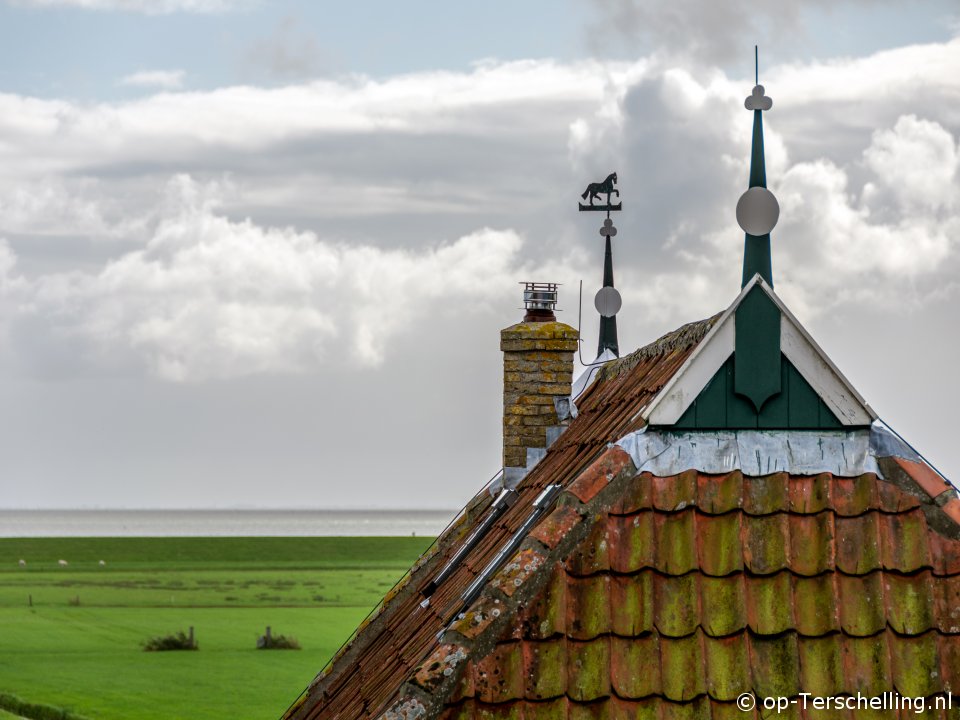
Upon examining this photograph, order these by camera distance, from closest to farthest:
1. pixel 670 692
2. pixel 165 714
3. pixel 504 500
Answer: pixel 670 692 → pixel 504 500 → pixel 165 714

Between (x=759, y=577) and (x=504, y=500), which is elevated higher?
(x=504, y=500)

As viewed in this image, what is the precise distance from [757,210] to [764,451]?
130 cm

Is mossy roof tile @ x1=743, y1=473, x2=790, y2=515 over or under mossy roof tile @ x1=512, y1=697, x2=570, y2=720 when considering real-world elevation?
over

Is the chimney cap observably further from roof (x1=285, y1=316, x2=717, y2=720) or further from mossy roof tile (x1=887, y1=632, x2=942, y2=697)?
mossy roof tile (x1=887, y1=632, x2=942, y2=697)

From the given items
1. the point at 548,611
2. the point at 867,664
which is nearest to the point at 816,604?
the point at 867,664

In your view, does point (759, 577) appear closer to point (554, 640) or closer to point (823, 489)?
point (823, 489)

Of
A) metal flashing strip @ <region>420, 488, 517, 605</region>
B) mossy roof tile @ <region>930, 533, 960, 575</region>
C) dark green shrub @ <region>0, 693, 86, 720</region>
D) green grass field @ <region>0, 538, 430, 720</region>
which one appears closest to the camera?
mossy roof tile @ <region>930, 533, 960, 575</region>

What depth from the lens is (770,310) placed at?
7.29 meters

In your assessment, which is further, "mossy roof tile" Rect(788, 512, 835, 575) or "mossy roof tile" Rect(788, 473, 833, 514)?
"mossy roof tile" Rect(788, 473, 833, 514)

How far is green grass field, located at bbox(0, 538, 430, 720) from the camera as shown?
53969 millimetres

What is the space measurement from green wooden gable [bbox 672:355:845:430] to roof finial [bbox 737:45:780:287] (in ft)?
→ 1.70

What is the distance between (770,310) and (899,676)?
75.8 inches

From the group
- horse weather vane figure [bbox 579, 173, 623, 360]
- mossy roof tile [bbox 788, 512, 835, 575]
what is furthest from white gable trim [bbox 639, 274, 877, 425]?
horse weather vane figure [bbox 579, 173, 623, 360]

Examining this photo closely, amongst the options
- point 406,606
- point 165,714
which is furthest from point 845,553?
point 165,714
